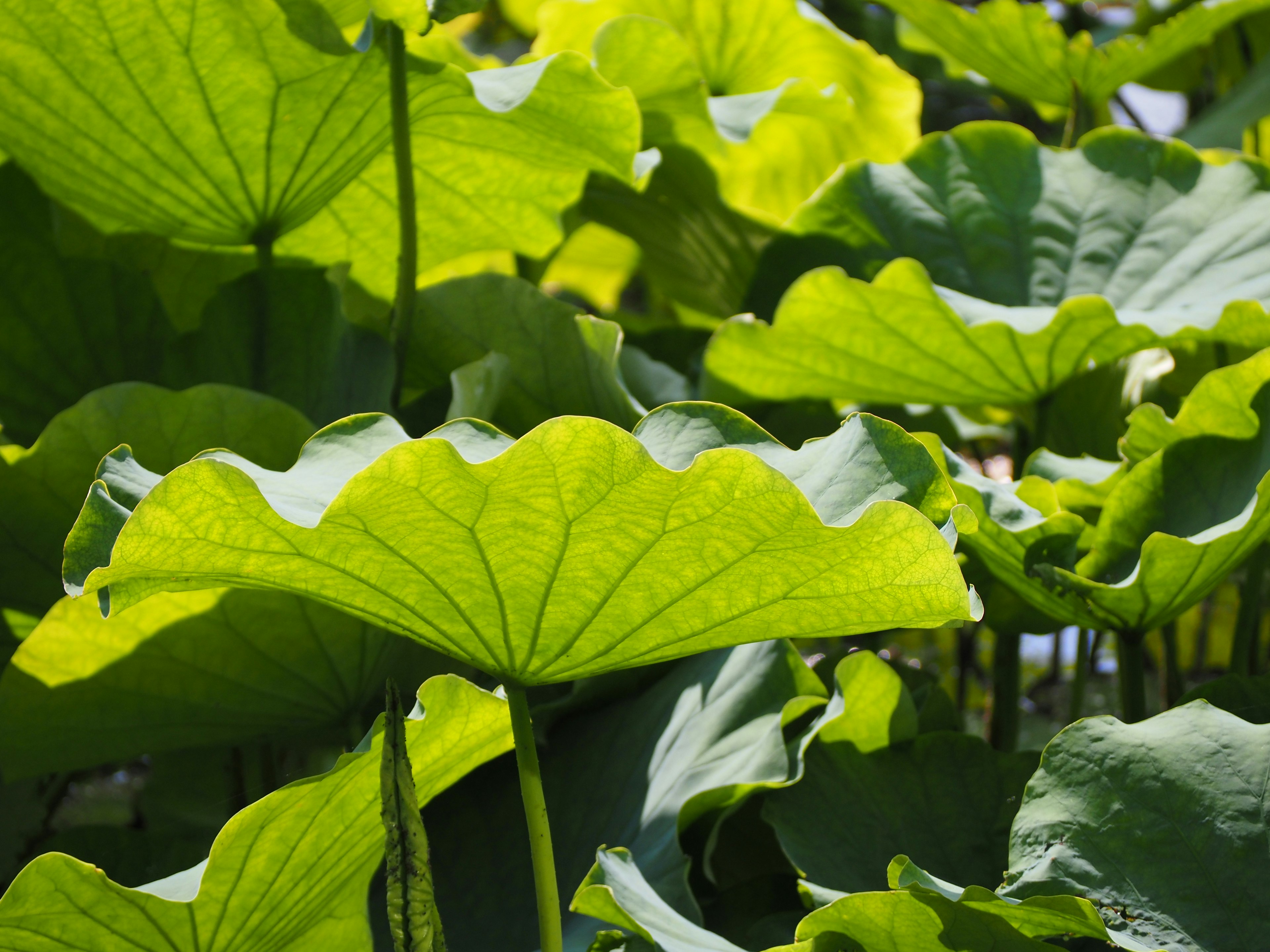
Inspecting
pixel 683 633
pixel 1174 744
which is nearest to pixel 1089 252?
pixel 1174 744

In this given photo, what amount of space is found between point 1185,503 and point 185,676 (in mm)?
650

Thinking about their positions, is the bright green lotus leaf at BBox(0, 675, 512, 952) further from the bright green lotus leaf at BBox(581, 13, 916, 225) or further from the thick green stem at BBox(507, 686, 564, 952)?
the bright green lotus leaf at BBox(581, 13, 916, 225)

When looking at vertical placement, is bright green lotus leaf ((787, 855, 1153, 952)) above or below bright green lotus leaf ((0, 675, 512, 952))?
below

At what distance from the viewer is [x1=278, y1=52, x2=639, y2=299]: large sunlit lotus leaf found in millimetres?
739

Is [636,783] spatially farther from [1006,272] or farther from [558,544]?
[1006,272]

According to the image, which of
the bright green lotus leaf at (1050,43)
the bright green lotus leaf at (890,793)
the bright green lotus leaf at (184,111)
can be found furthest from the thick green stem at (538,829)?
the bright green lotus leaf at (1050,43)

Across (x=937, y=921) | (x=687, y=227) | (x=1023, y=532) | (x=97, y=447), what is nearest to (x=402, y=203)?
(x=97, y=447)

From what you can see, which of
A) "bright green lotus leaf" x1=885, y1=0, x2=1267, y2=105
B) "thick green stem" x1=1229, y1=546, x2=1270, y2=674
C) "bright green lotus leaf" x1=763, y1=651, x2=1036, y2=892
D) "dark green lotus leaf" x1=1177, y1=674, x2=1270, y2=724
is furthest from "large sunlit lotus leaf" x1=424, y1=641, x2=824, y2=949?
"bright green lotus leaf" x1=885, y1=0, x2=1267, y2=105

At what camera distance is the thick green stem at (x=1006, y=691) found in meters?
0.92

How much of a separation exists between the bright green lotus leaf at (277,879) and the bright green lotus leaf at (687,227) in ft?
1.89

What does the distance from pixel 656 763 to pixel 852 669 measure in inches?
5.9

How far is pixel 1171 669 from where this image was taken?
2.65 feet

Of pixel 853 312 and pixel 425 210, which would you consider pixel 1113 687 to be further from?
pixel 425 210

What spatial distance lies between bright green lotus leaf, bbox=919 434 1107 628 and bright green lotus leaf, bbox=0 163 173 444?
24.3 inches
